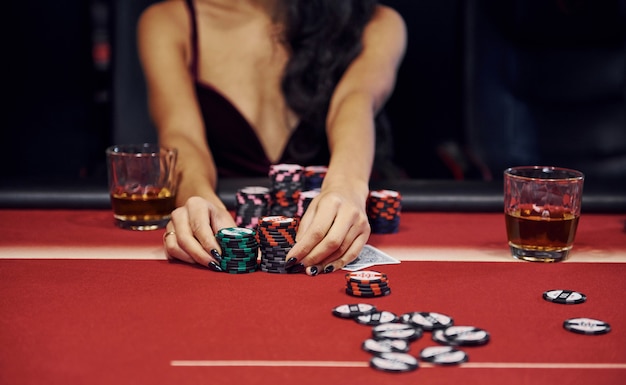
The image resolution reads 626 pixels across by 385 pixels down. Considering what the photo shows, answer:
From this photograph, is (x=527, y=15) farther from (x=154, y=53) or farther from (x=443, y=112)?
(x=154, y=53)

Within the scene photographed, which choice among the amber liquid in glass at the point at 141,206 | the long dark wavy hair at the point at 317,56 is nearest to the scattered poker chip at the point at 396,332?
the amber liquid in glass at the point at 141,206

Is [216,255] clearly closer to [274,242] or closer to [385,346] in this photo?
[274,242]

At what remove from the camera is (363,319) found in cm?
119

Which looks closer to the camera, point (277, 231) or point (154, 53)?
point (277, 231)

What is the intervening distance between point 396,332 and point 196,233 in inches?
19.3

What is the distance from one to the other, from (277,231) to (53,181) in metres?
0.76

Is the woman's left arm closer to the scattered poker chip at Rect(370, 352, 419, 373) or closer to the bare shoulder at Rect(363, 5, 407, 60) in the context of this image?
the bare shoulder at Rect(363, 5, 407, 60)

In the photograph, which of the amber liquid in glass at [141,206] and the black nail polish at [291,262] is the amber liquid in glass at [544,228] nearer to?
the black nail polish at [291,262]

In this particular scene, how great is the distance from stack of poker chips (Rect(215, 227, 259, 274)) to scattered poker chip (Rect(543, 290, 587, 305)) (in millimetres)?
434

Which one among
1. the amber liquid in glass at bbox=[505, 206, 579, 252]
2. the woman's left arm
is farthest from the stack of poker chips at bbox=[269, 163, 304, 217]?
the amber liquid in glass at bbox=[505, 206, 579, 252]

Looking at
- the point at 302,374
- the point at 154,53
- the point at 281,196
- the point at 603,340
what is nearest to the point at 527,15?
the point at 154,53

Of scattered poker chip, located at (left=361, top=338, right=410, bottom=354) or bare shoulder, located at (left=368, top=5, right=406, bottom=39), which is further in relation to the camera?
bare shoulder, located at (left=368, top=5, right=406, bottom=39)

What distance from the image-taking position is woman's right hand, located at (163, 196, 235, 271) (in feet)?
4.83

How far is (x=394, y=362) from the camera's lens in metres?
1.04
